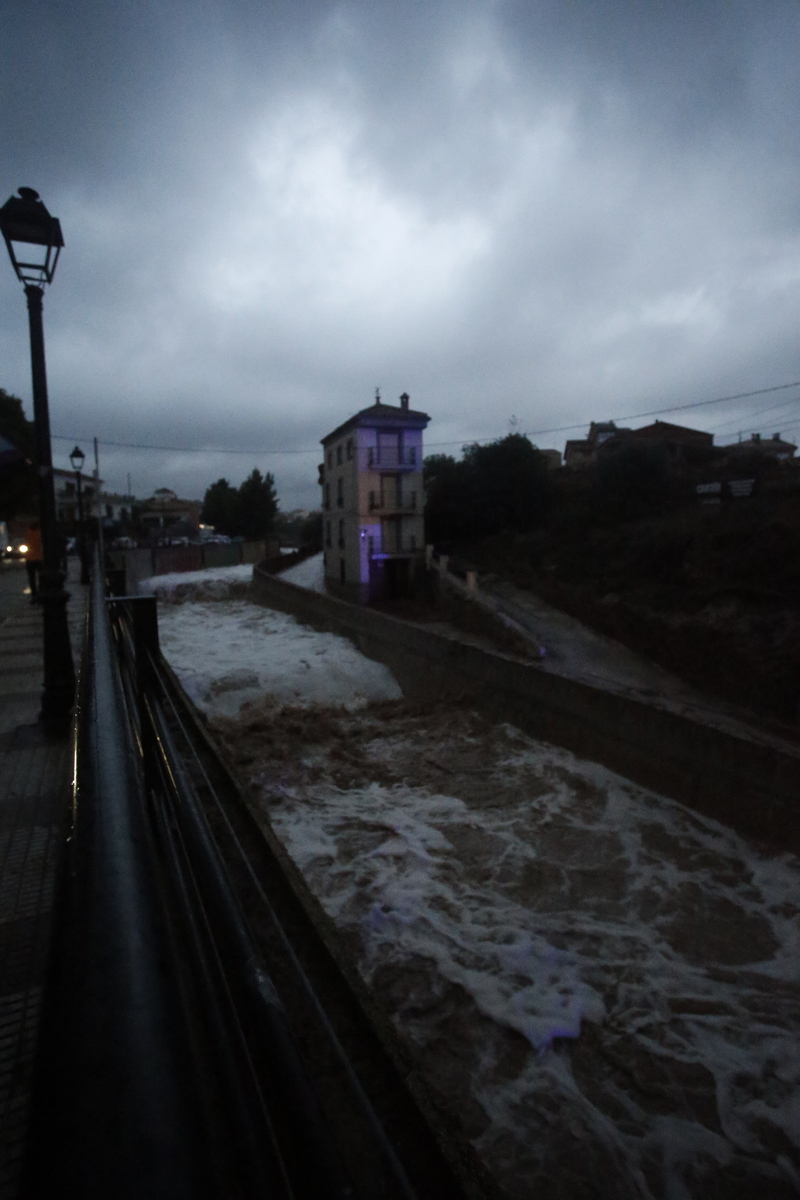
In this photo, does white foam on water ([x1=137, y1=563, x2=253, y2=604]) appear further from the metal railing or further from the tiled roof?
the metal railing

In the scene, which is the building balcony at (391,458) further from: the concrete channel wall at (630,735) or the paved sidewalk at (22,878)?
the paved sidewalk at (22,878)

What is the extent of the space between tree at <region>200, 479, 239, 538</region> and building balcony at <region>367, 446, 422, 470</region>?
33410mm

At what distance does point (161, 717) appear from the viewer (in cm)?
300

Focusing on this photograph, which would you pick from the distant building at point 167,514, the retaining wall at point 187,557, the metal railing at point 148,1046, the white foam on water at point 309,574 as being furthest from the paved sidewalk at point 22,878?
the distant building at point 167,514

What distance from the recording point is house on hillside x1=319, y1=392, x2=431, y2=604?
85.8 ft

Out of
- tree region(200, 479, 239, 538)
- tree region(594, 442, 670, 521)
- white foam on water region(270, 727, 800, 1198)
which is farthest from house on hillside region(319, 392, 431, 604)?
tree region(200, 479, 239, 538)

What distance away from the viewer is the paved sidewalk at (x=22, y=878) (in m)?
1.98

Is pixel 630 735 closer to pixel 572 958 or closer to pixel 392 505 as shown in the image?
pixel 572 958

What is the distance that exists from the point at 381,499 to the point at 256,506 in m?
28.5

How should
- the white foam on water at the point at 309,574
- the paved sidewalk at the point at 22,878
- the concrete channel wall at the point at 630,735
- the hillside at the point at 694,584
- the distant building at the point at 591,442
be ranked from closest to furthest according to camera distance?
the paved sidewalk at the point at 22,878 < the concrete channel wall at the point at 630,735 < the hillside at the point at 694,584 < the white foam on water at the point at 309,574 < the distant building at the point at 591,442

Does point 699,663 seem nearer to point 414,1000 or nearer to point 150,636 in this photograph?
point 414,1000

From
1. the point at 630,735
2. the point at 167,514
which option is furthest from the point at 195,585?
the point at 167,514

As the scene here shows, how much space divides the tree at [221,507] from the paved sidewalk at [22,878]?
52.8 meters

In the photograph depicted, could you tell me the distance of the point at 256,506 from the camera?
52.6 m
